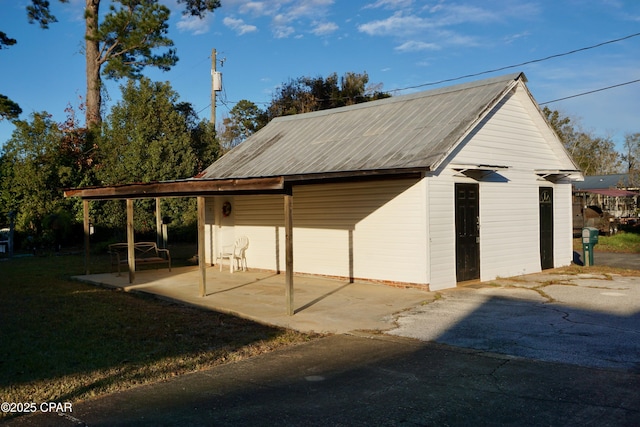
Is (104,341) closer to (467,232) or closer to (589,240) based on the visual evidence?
(467,232)

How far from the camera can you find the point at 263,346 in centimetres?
739

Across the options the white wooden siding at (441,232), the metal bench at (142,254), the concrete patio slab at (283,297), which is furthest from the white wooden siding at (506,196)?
the metal bench at (142,254)

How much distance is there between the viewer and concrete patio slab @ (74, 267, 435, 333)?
9.03m

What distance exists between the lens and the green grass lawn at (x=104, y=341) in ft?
19.1

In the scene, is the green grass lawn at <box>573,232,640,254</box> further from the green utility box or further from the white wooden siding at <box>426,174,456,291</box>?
the white wooden siding at <box>426,174,456,291</box>

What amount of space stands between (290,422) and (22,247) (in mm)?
21862

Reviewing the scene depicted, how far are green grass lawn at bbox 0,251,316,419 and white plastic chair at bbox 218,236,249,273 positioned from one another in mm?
4176

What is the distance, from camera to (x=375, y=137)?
537 inches

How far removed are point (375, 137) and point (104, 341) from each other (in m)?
8.28

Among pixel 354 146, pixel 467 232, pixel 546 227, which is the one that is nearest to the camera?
pixel 467 232

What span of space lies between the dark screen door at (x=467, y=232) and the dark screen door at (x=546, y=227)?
10.4ft

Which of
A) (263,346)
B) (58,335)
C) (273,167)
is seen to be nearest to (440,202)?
(273,167)

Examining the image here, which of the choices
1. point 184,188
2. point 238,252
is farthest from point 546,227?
point 184,188

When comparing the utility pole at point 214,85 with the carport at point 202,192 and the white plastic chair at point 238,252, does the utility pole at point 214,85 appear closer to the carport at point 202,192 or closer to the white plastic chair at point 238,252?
A: the white plastic chair at point 238,252
